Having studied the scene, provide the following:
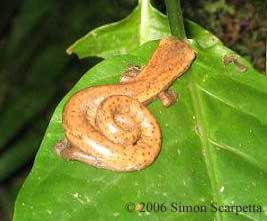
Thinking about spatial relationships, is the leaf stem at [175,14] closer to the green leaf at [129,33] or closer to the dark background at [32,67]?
the green leaf at [129,33]

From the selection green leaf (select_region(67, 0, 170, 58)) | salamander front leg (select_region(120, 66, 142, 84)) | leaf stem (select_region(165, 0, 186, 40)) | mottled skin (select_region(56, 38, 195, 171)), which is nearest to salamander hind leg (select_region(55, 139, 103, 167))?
mottled skin (select_region(56, 38, 195, 171))

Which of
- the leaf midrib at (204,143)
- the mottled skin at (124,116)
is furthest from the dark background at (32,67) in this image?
the leaf midrib at (204,143)

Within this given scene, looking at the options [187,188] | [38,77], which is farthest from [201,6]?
[187,188]

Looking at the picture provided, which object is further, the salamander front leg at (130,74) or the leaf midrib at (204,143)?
the salamander front leg at (130,74)

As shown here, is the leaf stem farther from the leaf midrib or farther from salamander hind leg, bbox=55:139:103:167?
salamander hind leg, bbox=55:139:103:167

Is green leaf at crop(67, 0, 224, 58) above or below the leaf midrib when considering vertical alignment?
above

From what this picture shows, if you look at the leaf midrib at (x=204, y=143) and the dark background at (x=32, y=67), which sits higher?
the leaf midrib at (x=204, y=143)
